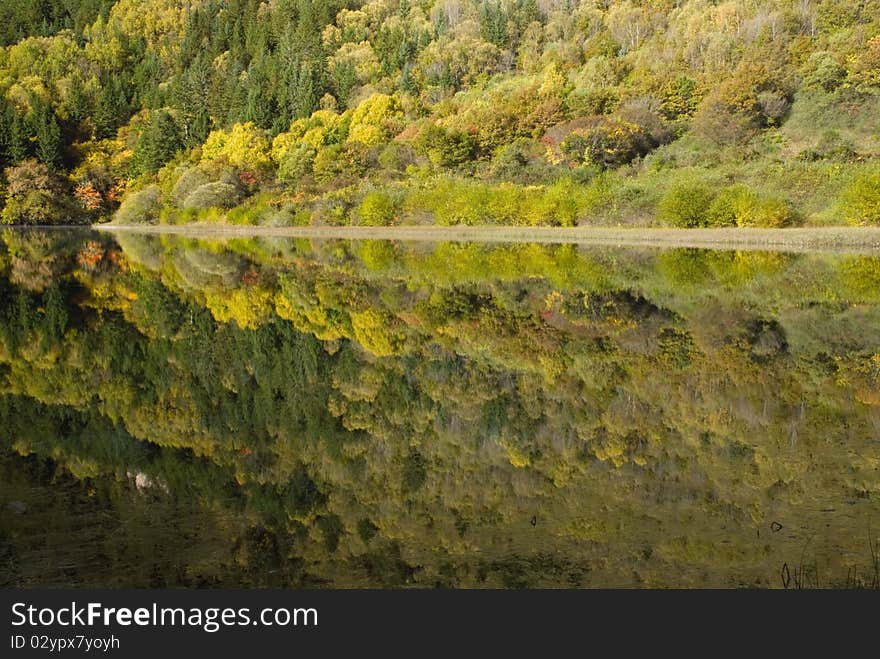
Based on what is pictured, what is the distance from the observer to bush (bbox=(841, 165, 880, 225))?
44938mm

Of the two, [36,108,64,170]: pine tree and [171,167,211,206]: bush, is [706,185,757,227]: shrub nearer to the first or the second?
[171,167,211,206]: bush

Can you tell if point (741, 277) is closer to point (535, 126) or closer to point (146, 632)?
point (146, 632)

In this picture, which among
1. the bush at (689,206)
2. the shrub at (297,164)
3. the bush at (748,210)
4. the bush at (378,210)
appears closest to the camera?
the bush at (748,210)

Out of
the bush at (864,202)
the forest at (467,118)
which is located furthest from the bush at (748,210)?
the bush at (864,202)

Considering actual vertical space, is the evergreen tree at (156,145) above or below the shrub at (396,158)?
above

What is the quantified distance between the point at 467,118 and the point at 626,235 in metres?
44.4

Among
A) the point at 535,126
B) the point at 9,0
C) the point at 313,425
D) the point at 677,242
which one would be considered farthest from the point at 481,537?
the point at 9,0

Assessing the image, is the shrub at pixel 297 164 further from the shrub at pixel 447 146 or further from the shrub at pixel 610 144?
the shrub at pixel 610 144

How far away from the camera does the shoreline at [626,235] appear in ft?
141

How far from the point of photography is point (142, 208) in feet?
301

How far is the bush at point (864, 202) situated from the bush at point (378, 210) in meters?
35.7

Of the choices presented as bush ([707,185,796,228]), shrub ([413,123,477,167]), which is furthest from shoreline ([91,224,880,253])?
shrub ([413,123,477,167])

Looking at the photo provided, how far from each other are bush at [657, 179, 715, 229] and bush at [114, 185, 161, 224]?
A: 5919 centimetres

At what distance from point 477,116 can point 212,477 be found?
86378mm
